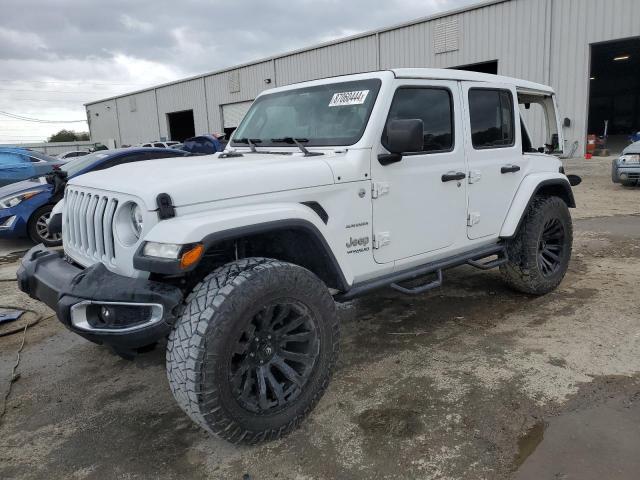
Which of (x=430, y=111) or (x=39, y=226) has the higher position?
(x=430, y=111)

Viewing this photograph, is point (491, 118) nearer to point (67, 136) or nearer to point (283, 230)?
point (283, 230)

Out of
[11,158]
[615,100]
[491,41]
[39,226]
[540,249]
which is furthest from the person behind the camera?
[615,100]

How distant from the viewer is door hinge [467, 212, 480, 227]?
12.8ft

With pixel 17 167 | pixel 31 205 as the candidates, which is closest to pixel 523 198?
pixel 31 205

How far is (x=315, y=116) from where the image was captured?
3.54 m

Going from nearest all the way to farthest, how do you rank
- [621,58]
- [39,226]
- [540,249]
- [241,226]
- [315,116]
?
[241,226] < [315,116] < [540,249] < [39,226] < [621,58]

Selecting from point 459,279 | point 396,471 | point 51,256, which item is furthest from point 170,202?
point 459,279

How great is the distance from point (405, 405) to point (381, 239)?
1003 mm

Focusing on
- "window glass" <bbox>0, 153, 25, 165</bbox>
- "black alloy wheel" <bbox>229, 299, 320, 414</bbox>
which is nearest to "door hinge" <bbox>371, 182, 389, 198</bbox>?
"black alloy wheel" <bbox>229, 299, 320, 414</bbox>

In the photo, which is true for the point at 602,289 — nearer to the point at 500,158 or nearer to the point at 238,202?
the point at 500,158

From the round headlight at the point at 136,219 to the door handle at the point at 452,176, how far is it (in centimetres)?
206

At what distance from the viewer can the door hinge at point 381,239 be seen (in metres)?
3.21

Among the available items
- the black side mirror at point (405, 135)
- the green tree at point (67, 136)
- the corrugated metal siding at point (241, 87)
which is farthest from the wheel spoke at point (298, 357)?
the green tree at point (67, 136)

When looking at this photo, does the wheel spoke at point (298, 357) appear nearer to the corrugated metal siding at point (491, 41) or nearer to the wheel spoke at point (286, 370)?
the wheel spoke at point (286, 370)
